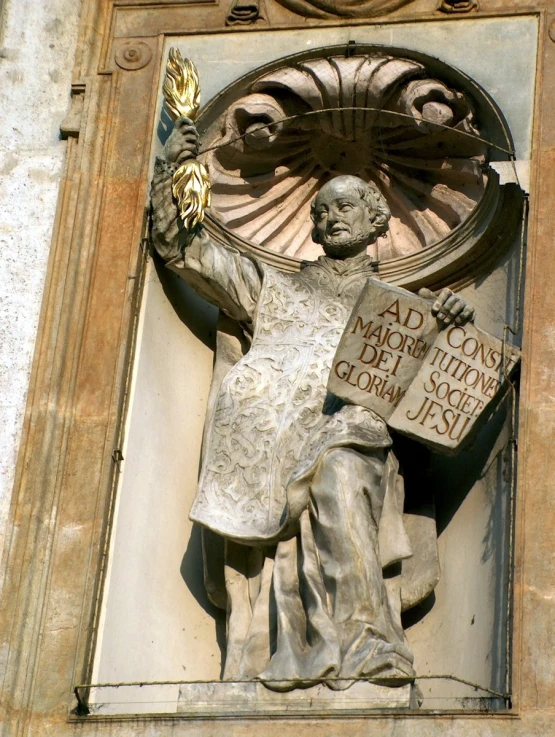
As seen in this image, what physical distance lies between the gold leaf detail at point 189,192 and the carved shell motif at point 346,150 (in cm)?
59

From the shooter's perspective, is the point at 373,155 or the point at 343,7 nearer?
the point at 343,7

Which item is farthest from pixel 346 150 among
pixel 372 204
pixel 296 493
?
pixel 296 493

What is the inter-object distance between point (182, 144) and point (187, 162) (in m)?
0.08

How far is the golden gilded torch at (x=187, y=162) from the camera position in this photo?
8828mm

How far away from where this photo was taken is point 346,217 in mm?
9039

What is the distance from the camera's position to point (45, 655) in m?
8.04

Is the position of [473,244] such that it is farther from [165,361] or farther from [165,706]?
[165,706]

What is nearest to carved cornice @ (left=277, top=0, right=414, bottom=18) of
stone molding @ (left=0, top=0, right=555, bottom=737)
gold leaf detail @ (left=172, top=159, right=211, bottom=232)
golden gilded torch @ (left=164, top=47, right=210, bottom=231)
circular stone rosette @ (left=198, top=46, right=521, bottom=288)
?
stone molding @ (left=0, top=0, right=555, bottom=737)

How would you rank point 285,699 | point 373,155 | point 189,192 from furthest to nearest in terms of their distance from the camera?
point 373,155, point 189,192, point 285,699

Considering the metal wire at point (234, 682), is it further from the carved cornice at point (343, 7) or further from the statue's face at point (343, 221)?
the carved cornice at point (343, 7)

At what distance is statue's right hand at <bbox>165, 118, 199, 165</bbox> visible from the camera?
8859 mm

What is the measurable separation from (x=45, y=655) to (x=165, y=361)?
4.97ft

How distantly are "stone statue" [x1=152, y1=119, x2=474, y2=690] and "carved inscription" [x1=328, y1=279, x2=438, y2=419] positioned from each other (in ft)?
0.22

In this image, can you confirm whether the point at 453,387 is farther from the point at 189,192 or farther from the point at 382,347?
the point at 189,192
